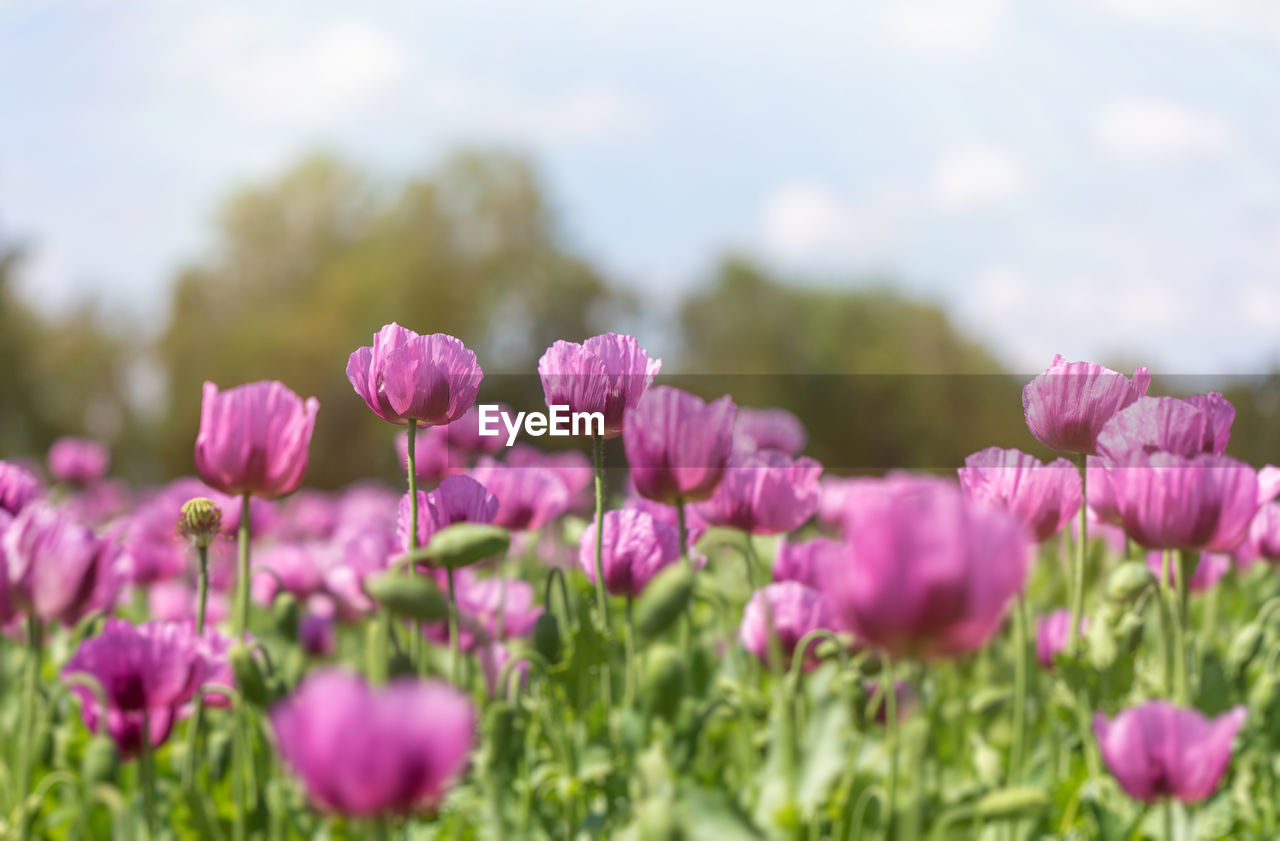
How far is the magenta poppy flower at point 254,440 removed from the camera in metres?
1.20

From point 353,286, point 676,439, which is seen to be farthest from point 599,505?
point 353,286

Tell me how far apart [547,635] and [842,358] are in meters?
24.5

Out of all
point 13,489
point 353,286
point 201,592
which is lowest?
point 201,592

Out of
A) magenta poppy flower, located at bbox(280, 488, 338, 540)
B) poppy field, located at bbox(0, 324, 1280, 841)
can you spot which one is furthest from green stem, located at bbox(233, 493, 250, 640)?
magenta poppy flower, located at bbox(280, 488, 338, 540)

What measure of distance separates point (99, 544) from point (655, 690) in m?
0.56

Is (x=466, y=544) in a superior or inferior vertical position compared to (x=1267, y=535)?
superior

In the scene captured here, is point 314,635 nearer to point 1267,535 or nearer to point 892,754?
point 892,754

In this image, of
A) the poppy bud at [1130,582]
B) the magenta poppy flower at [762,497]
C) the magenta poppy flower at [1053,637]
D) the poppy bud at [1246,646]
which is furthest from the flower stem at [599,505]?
the magenta poppy flower at [1053,637]

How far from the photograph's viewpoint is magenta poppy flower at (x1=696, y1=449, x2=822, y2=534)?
1.45 meters

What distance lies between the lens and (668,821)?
2.91 feet

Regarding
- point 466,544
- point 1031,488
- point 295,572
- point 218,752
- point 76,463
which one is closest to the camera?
point 466,544

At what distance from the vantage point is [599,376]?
123 centimetres

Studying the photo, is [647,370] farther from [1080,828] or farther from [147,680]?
[1080,828]

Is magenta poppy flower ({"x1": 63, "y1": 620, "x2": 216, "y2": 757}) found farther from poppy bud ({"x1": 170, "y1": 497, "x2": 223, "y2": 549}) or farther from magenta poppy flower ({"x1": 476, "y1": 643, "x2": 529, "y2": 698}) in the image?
magenta poppy flower ({"x1": 476, "y1": 643, "x2": 529, "y2": 698})
